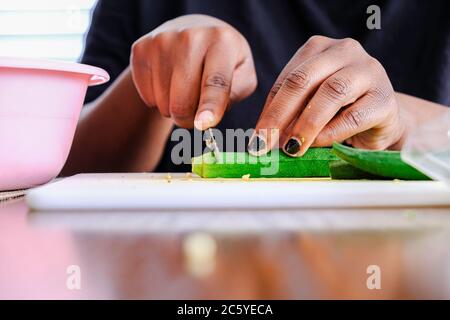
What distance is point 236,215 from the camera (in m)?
0.48

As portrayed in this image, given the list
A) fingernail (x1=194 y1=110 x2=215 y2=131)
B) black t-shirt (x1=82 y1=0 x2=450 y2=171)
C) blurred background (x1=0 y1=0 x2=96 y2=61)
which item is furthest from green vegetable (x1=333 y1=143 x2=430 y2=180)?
blurred background (x1=0 y1=0 x2=96 y2=61)

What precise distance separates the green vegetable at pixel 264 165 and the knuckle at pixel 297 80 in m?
0.11

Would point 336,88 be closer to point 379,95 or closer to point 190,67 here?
point 379,95

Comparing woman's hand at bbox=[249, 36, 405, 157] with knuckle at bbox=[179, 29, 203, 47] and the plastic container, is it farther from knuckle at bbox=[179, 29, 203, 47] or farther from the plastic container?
the plastic container

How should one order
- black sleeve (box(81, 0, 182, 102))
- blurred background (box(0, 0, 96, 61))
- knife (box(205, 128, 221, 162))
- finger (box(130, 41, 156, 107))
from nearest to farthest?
knife (box(205, 128, 221, 162))
finger (box(130, 41, 156, 107))
black sleeve (box(81, 0, 182, 102))
blurred background (box(0, 0, 96, 61))

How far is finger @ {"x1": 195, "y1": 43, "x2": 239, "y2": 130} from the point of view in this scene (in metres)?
0.84

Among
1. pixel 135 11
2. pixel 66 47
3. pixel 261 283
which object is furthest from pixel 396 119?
pixel 66 47

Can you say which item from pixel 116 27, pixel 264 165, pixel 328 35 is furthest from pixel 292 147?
A: pixel 116 27

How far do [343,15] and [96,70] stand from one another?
101cm

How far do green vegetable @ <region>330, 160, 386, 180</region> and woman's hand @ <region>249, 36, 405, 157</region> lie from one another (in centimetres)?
7

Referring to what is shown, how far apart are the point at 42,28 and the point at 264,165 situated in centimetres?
204

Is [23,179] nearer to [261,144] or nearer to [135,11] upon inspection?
[261,144]

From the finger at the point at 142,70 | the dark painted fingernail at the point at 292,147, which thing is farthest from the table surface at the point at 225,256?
the finger at the point at 142,70

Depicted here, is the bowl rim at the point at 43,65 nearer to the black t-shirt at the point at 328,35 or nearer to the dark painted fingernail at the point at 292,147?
the dark painted fingernail at the point at 292,147
